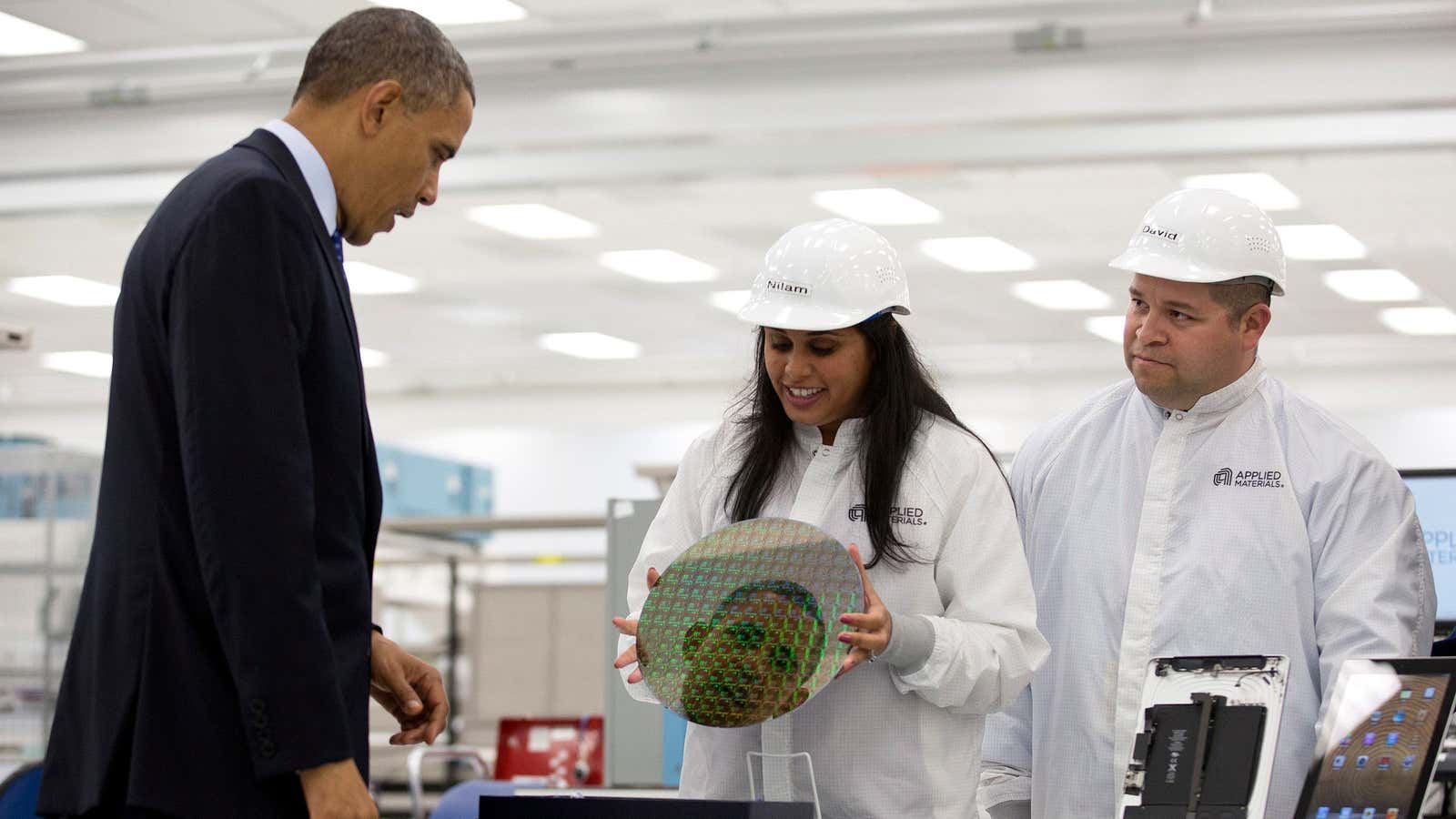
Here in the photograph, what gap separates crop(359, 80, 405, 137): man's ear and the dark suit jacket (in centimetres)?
11

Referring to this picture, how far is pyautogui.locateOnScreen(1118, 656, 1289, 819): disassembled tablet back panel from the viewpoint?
154 cm

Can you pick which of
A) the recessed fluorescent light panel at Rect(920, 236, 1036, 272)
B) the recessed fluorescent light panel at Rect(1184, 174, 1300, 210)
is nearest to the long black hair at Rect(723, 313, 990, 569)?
the recessed fluorescent light panel at Rect(1184, 174, 1300, 210)

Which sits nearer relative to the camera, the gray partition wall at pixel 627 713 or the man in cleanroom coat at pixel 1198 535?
the man in cleanroom coat at pixel 1198 535

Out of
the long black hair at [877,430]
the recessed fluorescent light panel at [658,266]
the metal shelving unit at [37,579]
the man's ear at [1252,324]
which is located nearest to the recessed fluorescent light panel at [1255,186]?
the recessed fluorescent light panel at [658,266]

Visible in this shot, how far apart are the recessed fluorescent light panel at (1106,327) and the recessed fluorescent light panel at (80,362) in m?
8.71

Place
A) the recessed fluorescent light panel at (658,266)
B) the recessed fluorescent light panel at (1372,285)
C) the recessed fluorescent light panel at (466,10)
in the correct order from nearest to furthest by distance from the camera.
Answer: the recessed fluorescent light panel at (466,10), the recessed fluorescent light panel at (658,266), the recessed fluorescent light panel at (1372,285)

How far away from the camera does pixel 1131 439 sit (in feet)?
7.30

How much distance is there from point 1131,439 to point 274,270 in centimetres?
A: 131

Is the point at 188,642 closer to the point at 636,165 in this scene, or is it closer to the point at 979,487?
the point at 979,487

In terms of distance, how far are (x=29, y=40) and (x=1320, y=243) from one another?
24.2 ft

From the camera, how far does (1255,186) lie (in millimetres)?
8609

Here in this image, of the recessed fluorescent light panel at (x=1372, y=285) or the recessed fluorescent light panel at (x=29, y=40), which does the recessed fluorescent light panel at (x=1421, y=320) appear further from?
the recessed fluorescent light panel at (x=29, y=40)

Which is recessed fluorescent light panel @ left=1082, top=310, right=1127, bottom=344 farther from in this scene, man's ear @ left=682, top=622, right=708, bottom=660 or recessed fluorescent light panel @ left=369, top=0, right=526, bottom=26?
man's ear @ left=682, top=622, right=708, bottom=660

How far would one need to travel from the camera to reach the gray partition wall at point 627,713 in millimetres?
3566
